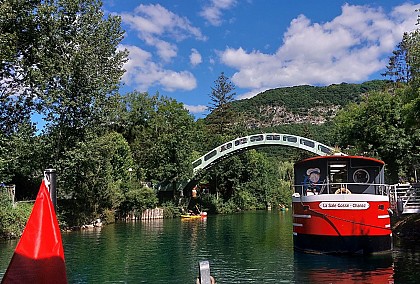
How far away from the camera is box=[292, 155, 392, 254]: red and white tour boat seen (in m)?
16.3

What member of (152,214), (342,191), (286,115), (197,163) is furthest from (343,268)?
(286,115)

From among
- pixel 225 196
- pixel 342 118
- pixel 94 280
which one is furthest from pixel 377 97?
pixel 225 196

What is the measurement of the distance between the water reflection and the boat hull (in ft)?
1.23

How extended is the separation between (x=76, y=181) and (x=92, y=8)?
411 inches

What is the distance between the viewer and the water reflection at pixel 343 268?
12727 millimetres

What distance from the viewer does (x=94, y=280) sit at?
13.1 meters

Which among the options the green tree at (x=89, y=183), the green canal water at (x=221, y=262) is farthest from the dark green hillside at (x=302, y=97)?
the green canal water at (x=221, y=262)

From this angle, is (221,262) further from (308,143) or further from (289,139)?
(289,139)

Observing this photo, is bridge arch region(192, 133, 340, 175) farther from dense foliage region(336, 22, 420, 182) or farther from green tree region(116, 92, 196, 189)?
dense foliage region(336, 22, 420, 182)

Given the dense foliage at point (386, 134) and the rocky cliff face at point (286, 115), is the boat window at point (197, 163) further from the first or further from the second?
the rocky cliff face at point (286, 115)

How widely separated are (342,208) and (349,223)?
22.1 inches

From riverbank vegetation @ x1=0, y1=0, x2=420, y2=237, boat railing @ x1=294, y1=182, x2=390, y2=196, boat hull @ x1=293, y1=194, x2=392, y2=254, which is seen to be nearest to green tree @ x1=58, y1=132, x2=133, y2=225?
riverbank vegetation @ x1=0, y1=0, x2=420, y2=237

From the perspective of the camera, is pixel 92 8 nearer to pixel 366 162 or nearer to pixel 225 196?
pixel 366 162

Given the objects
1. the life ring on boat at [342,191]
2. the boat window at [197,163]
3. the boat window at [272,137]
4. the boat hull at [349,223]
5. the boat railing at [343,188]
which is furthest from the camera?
the boat window at [197,163]
